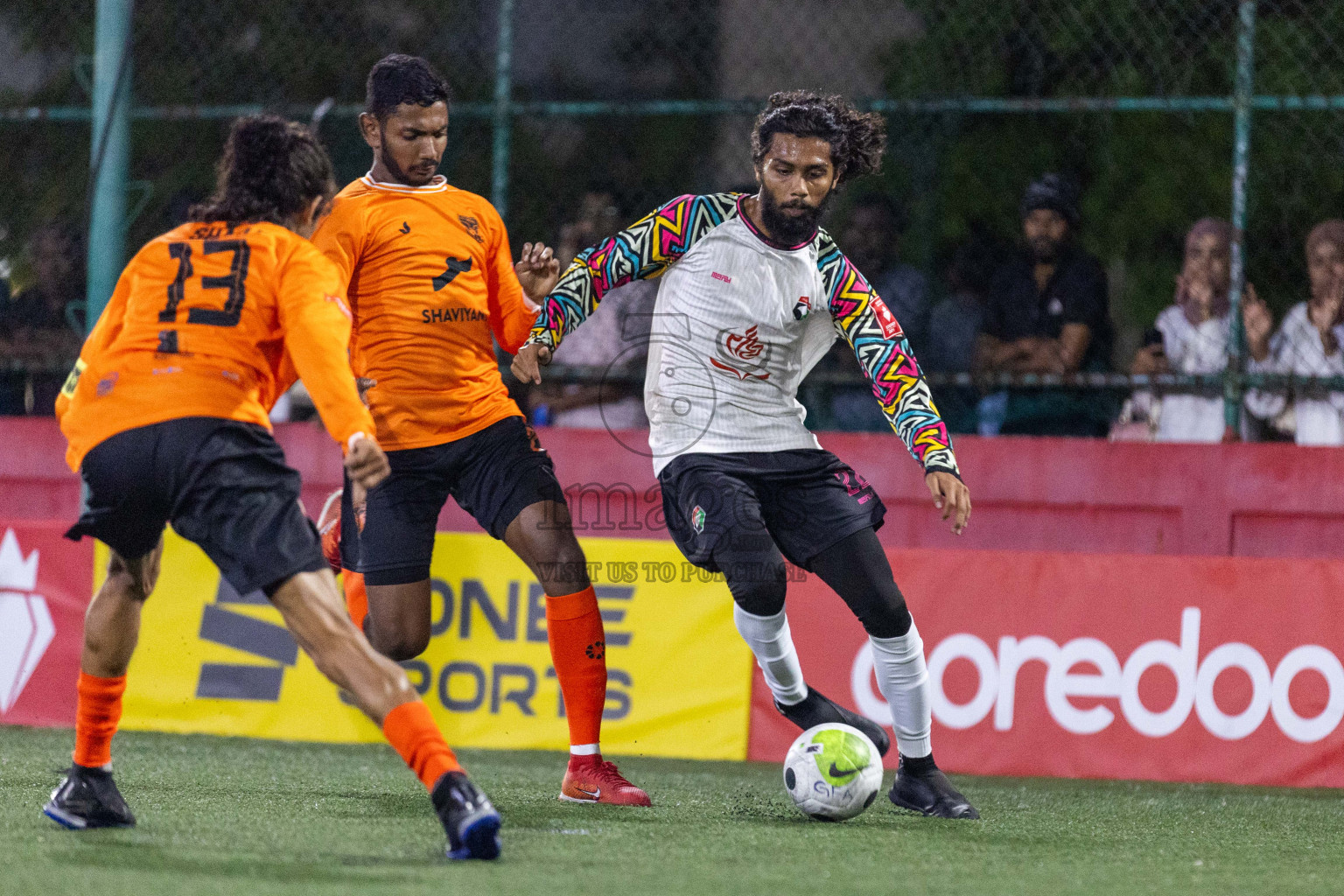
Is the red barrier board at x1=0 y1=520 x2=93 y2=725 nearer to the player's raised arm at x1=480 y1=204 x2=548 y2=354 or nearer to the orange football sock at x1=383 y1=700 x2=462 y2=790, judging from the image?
the player's raised arm at x1=480 y1=204 x2=548 y2=354

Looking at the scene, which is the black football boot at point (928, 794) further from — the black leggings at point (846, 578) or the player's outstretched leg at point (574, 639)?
the player's outstretched leg at point (574, 639)

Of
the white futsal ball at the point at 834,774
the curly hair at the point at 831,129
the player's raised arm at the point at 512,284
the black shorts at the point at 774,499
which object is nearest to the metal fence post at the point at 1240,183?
the curly hair at the point at 831,129

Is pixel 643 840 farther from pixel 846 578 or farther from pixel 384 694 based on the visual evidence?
pixel 846 578

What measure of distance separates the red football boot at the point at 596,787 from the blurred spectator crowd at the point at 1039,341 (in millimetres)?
3001

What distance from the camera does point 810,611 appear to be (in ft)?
23.9

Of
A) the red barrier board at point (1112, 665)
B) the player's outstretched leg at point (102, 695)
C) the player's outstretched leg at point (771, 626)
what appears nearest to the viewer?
the player's outstretched leg at point (102, 695)

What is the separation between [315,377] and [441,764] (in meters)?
1.01

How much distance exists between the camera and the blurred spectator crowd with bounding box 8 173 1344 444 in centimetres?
757

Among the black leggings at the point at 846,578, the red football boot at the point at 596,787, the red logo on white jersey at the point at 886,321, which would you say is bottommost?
the red football boot at the point at 596,787

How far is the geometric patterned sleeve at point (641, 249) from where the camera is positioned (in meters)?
5.51

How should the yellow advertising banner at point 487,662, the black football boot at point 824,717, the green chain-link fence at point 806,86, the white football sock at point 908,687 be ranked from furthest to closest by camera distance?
the green chain-link fence at point 806,86, the yellow advertising banner at point 487,662, the black football boot at point 824,717, the white football sock at point 908,687

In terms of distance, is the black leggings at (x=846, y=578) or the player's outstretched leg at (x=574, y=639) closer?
the black leggings at (x=846, y=578)

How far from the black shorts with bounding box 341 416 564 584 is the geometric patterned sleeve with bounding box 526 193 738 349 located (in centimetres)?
47

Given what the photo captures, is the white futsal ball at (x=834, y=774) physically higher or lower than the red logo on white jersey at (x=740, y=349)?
lower
